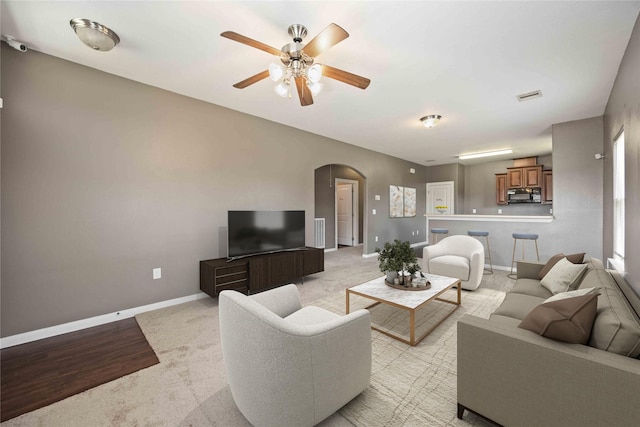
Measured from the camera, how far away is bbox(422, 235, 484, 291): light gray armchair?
11.7 ft

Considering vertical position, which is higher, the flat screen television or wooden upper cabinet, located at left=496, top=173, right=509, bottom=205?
wooden upper cabinet, located at left=496, top=173, right=509, bottom=205

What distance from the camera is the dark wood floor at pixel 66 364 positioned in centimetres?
172

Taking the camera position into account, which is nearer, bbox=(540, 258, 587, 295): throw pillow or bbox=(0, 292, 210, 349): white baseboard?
bbox=(540, 258, 587, 295): throw pillow

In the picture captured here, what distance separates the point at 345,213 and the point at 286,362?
7000 millimetres

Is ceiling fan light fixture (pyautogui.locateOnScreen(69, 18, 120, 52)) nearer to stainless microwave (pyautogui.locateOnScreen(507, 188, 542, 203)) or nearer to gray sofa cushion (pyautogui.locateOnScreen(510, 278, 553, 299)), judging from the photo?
gray sofa cushion (pyautogui.locateOnScreen(510, 278, 553, 299))

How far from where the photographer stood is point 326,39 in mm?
1678

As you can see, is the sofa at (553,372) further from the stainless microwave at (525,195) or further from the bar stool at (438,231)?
the stainless microwave at (525,195)

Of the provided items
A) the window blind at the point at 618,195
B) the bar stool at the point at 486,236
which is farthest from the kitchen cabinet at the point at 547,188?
the window blind at the point at 618,195

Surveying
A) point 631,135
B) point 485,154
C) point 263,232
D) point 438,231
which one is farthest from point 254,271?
point 485,154

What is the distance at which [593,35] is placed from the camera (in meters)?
2.10

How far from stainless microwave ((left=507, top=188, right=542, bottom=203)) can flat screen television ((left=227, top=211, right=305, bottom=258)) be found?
20.8 feet

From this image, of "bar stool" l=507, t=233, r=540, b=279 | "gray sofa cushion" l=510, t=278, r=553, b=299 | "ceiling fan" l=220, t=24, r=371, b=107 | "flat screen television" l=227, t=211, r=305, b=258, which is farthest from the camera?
"bar stool" l=507, t=233, r=540, b=279

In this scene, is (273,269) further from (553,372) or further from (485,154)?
(485,154)

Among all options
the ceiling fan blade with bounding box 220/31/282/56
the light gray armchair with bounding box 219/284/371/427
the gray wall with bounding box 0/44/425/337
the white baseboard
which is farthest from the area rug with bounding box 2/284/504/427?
the ceiling fan blade with bounding box 220/31/282/56
